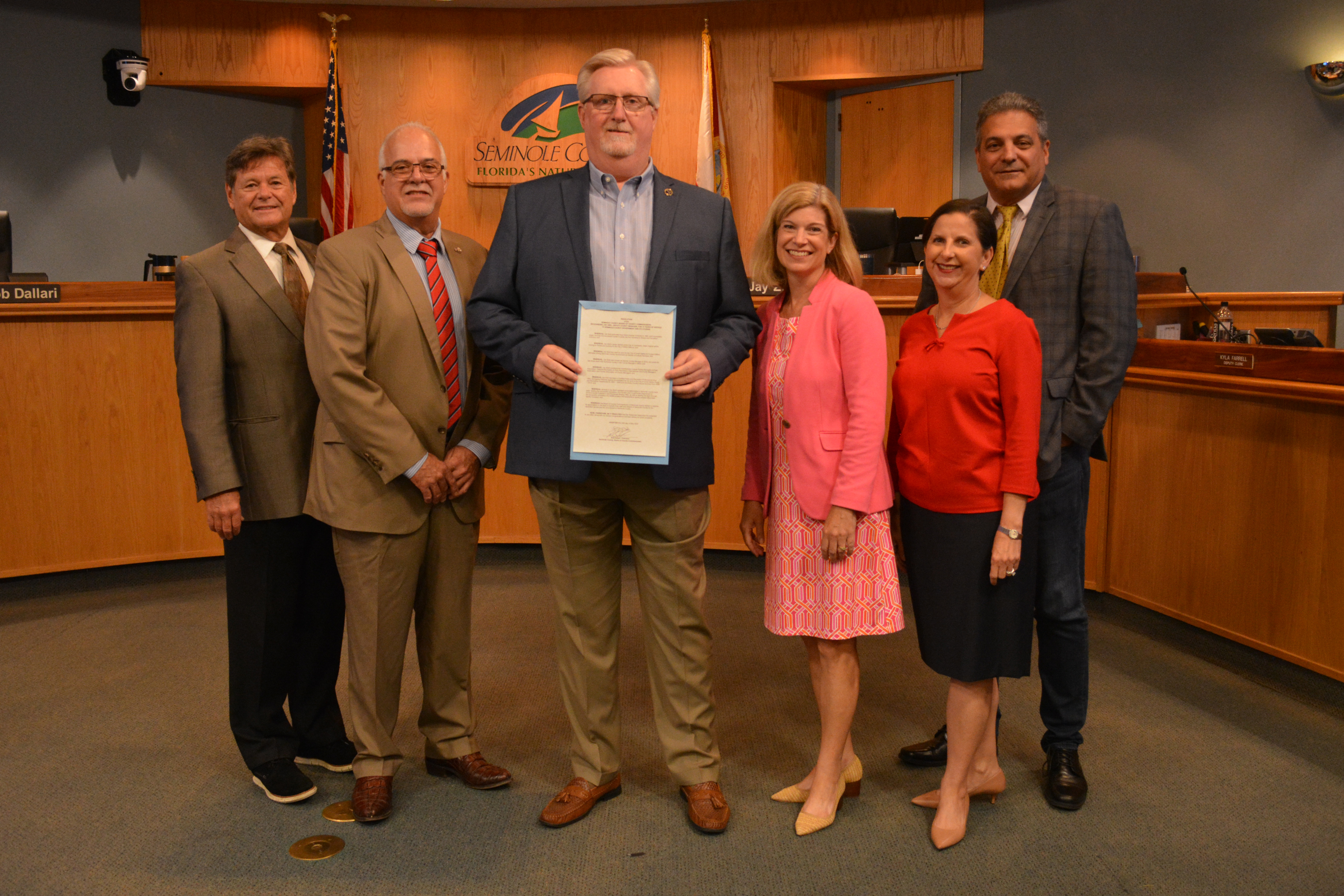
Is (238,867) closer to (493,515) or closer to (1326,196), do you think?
(493,515)

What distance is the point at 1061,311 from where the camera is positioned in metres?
2.30

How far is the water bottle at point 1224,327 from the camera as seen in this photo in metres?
4.36

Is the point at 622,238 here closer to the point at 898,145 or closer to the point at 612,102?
the point at 612,102

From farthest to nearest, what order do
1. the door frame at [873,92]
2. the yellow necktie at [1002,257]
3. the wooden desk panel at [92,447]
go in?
the door frame at [873,92] → the wooden desk panel at [92,447] → the yellow necktie at [1002,257]

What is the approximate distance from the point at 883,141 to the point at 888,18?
886 millimetres

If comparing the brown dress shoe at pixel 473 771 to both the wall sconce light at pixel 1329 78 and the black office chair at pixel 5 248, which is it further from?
the wall sconce light at pixel 1329 78

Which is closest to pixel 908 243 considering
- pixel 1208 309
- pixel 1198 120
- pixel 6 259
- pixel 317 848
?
pixel 1208 309

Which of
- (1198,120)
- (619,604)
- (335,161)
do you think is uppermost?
(1198,120)

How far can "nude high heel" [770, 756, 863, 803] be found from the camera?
241 cm

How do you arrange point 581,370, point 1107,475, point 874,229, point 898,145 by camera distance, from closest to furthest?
point 581,370, point 1107,475, point 874,229, point 898,145

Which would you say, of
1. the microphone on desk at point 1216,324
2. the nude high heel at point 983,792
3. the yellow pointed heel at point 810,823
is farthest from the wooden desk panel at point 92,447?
the microphone on desk at point 1216,324

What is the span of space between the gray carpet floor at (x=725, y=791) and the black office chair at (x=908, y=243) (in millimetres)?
2276

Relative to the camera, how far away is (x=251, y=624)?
246cm

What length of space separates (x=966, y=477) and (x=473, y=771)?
1.46 metres
